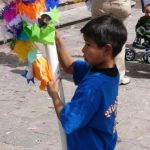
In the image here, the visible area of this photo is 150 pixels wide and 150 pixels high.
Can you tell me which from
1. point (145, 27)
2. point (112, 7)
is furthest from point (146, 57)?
point (112, 7)

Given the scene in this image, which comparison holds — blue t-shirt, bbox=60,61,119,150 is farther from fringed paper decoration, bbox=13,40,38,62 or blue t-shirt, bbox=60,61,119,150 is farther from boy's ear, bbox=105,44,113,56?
fringed paper decoration, bbox=13,40,38,62

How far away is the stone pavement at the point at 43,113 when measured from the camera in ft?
15.0

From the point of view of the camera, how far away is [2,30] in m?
2.89

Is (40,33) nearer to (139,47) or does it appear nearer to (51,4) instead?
(51,4)

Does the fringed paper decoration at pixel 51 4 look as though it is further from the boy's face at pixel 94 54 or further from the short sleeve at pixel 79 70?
the short sleeve at pixel 79 70

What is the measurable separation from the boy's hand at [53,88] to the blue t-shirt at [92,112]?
0.11 metres

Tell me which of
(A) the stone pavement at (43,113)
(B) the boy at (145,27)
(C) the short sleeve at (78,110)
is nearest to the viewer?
(C) the short sleeve at (78,110)

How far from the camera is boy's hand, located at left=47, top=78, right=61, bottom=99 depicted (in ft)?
9.07

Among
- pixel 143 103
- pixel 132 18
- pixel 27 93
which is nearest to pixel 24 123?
pixel 27 93

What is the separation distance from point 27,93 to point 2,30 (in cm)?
299

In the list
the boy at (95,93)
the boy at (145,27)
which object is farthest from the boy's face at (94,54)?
the boy at (145,27)

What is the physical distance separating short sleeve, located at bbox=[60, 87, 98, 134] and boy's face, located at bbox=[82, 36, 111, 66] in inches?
7.1

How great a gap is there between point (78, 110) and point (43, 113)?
8.60 feet

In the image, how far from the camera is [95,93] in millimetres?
2678
